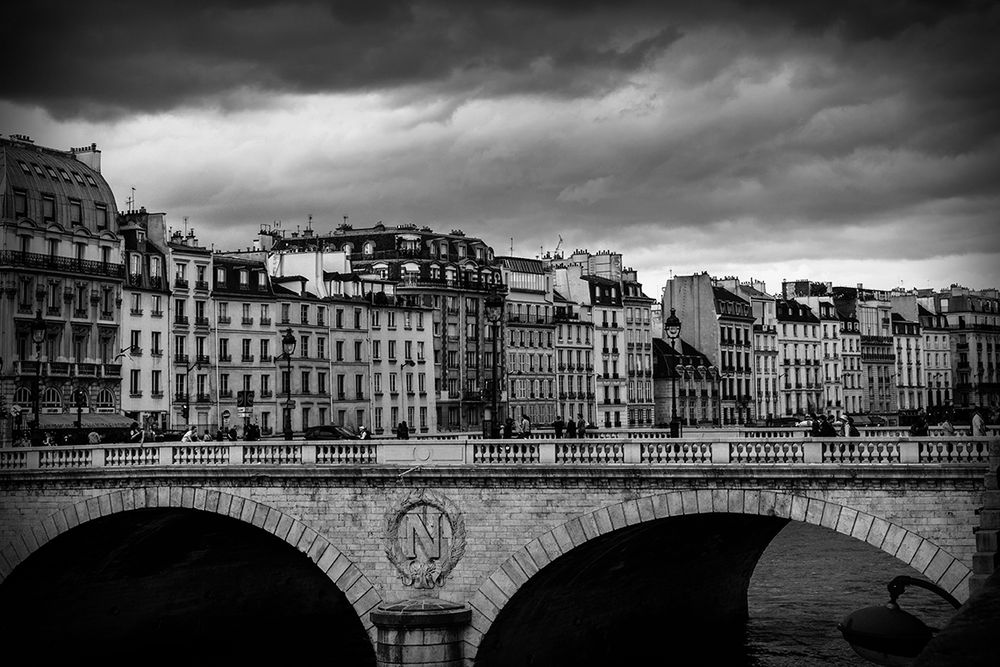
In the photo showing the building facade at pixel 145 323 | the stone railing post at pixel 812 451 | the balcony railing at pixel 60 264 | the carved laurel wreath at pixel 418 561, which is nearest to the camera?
the stone railing post at pixel 812 451

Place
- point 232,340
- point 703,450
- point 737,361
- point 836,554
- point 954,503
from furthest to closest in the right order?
point 737,361 < point 232,340 < point 836,554 < point 703,450 < point 954,503

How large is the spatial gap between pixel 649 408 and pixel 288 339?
91340mm

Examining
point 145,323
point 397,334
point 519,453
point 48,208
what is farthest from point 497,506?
point 397,334

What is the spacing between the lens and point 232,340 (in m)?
93.1

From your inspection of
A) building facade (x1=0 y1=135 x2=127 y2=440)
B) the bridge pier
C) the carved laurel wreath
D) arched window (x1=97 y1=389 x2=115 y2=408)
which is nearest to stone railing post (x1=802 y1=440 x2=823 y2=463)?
the carved laurel wreath

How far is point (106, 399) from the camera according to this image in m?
84.6

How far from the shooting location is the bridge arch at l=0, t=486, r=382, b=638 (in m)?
39.3

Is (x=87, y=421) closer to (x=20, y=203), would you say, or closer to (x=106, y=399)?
(x=106, y=399)

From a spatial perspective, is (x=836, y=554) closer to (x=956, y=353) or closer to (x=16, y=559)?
(x=16, y=559)

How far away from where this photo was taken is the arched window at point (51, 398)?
8025 cm

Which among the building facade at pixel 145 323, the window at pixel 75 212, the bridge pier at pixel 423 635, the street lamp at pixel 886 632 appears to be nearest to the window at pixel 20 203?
the window at pixel 75 212

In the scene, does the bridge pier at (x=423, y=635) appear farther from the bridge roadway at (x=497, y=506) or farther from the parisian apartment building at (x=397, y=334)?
the parisian apartment building at (x=397, y=334)

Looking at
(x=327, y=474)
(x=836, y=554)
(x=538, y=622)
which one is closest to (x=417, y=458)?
(x=327, y=474)

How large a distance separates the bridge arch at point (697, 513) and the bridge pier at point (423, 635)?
374 mm
